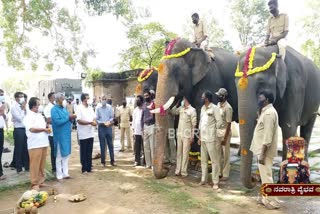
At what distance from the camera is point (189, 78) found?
7.36 metres

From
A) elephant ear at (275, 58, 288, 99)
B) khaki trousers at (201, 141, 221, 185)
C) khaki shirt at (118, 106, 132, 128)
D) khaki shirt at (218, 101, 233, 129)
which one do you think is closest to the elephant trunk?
elephant ear at (275, 58, 288, 99)

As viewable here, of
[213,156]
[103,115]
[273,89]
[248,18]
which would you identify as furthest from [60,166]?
[248,18]

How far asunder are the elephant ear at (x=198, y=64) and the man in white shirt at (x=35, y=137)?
3221 millimetres

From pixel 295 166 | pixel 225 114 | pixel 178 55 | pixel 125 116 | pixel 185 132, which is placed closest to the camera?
pixel 295 166

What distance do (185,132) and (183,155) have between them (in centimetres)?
48

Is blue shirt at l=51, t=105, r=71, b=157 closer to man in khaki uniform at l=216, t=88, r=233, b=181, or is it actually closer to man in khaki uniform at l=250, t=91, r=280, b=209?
man in khaki uniform at l=216, t=88, r=233, b=181

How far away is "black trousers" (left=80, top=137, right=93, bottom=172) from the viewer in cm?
748

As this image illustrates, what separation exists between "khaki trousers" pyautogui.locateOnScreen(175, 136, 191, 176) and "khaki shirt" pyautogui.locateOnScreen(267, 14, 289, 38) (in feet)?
8.73

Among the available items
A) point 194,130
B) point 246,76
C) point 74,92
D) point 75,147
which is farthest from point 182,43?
point 74,92

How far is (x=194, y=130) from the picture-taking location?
7184 millimetres

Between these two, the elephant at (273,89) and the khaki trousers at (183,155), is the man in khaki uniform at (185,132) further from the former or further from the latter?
the elephant at (273,89)

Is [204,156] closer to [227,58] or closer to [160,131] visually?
[160,131]

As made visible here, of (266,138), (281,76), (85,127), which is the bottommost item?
(266,138)

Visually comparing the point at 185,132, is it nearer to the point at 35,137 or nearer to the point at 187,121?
the point at 187,121
